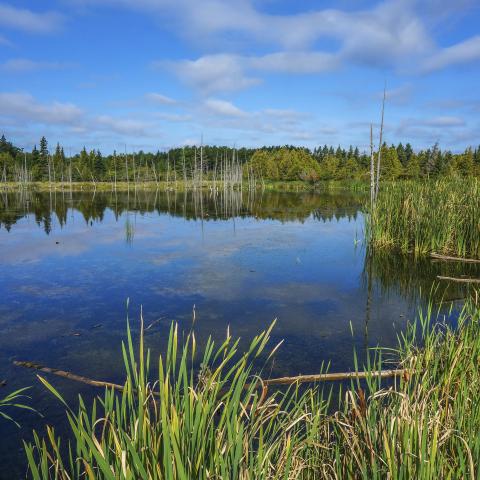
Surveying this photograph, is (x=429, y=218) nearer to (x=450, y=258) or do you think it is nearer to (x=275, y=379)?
(x=450, y=258)

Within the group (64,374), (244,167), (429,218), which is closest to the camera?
(64,374)

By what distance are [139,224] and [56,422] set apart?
56.6ft

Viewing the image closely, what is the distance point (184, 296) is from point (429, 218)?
7123mm

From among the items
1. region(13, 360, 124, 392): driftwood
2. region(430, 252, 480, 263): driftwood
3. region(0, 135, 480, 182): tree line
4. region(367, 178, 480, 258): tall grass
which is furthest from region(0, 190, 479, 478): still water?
region(0, 135, 480, 182): tree line

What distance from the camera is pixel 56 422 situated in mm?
4234

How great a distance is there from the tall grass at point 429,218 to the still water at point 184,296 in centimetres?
79

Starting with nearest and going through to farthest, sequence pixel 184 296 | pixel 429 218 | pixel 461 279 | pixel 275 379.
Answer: pixel 275 379
pixel 184 296
pixel 461 279
pixel 429 218

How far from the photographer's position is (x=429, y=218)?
454 inches

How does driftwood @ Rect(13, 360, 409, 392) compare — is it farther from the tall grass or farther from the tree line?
the tree line

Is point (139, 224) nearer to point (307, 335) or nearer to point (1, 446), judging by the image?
point (307, 335)

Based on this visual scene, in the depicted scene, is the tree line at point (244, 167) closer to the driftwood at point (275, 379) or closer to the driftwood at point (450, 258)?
the driftwood at point (450, 258)

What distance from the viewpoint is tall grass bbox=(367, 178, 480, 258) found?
36.2ft

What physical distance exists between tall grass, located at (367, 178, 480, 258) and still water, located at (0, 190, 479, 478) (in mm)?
792

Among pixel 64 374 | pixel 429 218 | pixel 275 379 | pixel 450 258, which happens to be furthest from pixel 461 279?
pixel 64 374
